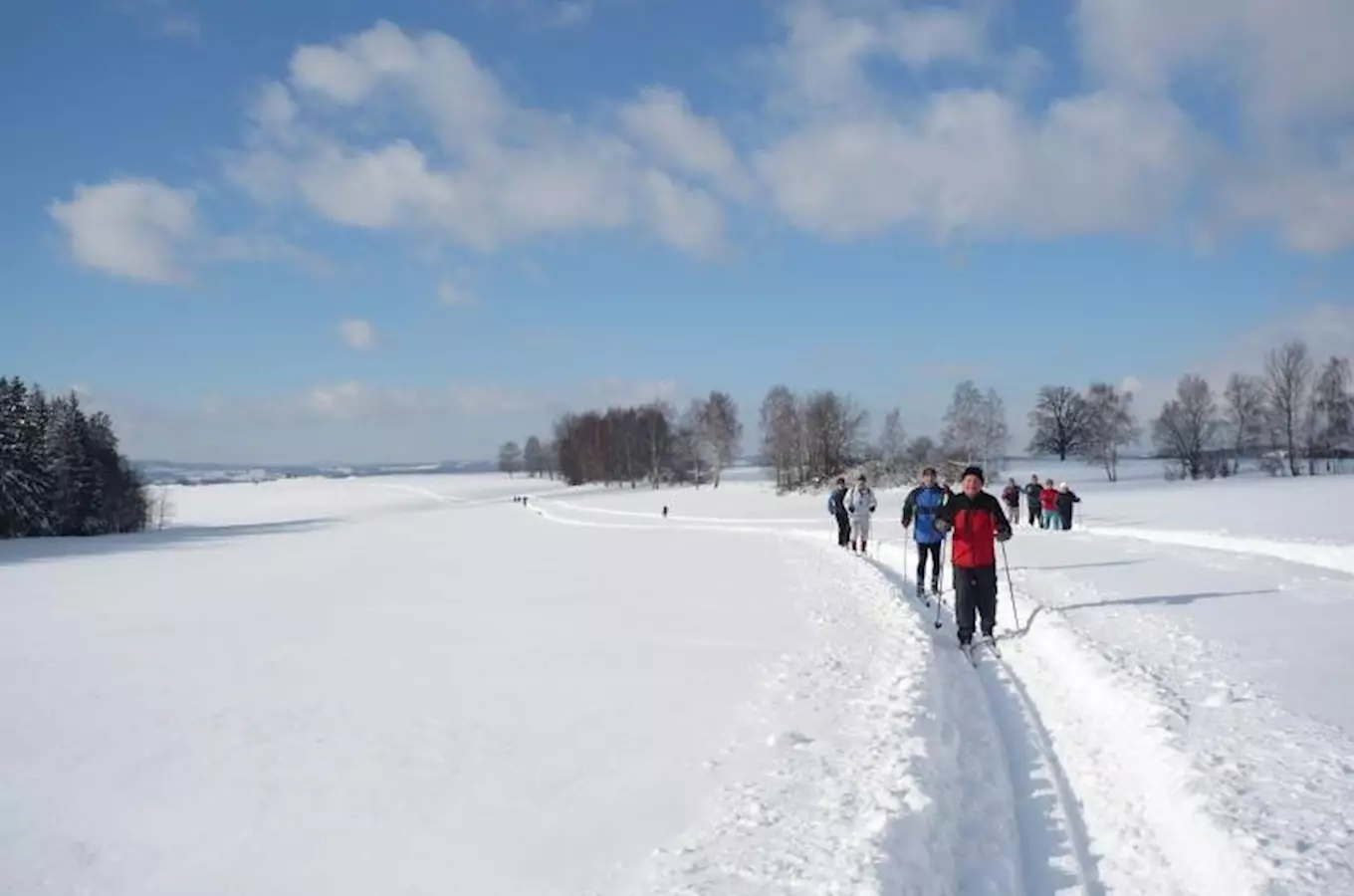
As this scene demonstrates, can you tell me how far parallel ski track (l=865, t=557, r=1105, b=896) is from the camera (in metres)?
4.29

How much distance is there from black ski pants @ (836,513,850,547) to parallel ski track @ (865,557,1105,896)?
11.9 metres

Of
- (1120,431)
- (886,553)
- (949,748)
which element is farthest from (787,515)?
(1120,431)

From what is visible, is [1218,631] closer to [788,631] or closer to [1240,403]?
[788,631]

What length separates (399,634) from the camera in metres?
11.8

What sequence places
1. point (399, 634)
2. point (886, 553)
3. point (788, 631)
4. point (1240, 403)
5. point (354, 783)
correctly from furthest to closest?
1. point (1240, 403)
2. point (886, 553)
3. point (399, 634)
4. point (788, 631)
5. point (354, 783)

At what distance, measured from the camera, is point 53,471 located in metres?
51.1

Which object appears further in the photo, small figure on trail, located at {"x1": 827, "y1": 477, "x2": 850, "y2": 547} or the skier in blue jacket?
small figure on trail, located at {"x1": 827, "y1": 477, "x2": 850, "y2": 547}

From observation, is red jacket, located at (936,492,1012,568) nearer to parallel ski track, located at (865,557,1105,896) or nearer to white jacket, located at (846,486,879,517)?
parallel ski track, located at (865,557,1105,896)

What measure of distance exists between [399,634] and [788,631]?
5.24m

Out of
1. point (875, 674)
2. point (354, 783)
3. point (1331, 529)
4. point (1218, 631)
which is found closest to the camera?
point (354, 783)

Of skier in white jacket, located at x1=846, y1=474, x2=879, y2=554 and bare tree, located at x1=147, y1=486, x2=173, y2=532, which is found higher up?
skier in white jacket, located at x1=846, y1=474, x2=879, y2=554

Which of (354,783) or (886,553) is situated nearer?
(354,783)

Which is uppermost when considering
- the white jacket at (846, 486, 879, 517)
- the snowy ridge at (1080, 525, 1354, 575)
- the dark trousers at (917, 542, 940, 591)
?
the white jacket at (846, 486, 879, 517)

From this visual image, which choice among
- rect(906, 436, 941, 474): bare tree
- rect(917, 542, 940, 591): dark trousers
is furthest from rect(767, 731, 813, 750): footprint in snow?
rect(906, 436, 941, 474): bare tree
